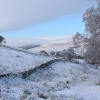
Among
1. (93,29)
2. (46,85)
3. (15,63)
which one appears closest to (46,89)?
(46,85)

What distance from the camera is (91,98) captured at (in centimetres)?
1016

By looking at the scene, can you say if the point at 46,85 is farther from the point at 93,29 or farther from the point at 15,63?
the point at 15,63

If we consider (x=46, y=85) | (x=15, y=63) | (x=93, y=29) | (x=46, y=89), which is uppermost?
(x=93, y=29)

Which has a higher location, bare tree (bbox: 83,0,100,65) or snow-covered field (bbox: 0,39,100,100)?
bare tree (bbox: 83,0,100,65)

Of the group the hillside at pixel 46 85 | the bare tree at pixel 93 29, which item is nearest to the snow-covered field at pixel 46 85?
the hillside at pixel 46 85

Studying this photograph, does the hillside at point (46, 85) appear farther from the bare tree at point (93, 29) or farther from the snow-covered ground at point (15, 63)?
the bare tree at point (93, 29)

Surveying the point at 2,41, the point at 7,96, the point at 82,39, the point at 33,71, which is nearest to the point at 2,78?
the point at 33,71

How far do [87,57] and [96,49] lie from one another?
268 centimetres

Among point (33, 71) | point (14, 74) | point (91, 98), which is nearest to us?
point (91, 98)

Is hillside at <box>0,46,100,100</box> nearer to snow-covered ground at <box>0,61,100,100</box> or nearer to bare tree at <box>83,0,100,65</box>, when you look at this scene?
snow-covered ground at <box>0,61,100,100</box>

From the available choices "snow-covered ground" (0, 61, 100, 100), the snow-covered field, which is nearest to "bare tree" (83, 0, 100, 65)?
the snow-covered field

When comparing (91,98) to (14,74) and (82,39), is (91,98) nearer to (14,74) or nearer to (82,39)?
(14,74)

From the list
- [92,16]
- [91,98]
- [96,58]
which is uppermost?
[92,16]

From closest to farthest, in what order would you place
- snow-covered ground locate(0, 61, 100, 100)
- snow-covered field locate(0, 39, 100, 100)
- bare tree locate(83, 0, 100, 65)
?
snow-covered ground locate(0, 61, 100, 100) < snow-covered field locate(0, 39, 100, 100) < bare tree locate(83, 0, 100, 65)
